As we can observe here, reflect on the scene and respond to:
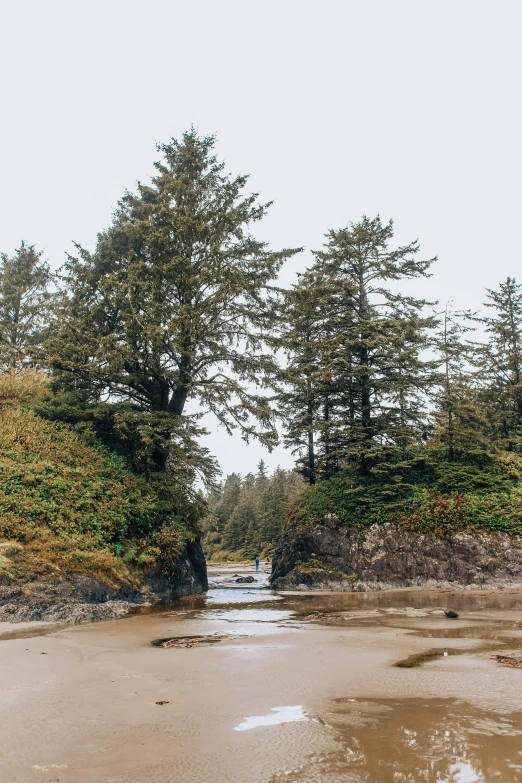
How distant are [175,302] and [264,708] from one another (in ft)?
56.3

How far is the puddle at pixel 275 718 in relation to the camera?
386 cm

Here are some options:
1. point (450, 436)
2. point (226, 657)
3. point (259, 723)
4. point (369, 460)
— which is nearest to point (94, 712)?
point (259, 723)

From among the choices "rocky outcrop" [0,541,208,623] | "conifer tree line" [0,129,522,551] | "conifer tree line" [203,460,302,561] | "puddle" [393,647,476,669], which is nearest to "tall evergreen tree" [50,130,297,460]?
"conifer tree line" [0,129,522,551]

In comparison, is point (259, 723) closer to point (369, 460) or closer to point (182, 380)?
point (182, 380)

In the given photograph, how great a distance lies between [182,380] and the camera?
1928cm

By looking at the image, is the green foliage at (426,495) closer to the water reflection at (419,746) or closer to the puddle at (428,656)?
the puddle at (428,656)

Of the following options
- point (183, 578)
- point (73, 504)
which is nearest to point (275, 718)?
point (73, 504)

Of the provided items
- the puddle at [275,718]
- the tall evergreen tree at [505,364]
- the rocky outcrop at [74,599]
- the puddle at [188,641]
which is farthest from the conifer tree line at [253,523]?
the puddle at [275,718]

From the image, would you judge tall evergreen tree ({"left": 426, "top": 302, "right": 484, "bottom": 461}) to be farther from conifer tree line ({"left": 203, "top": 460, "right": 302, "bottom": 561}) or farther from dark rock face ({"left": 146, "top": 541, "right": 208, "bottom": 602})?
conifer tree line ({"left": 203, "top": 460, "right": 302, "bottom": 561})

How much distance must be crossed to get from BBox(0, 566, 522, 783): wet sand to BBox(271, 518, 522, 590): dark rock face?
32.7 ft

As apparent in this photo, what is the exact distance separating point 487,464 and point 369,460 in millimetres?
5040

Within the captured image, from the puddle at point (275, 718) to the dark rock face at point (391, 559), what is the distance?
603 inches

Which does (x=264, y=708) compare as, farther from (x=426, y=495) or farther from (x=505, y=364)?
(x=505, y=364)

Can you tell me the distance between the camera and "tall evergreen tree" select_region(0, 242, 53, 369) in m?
28.6
